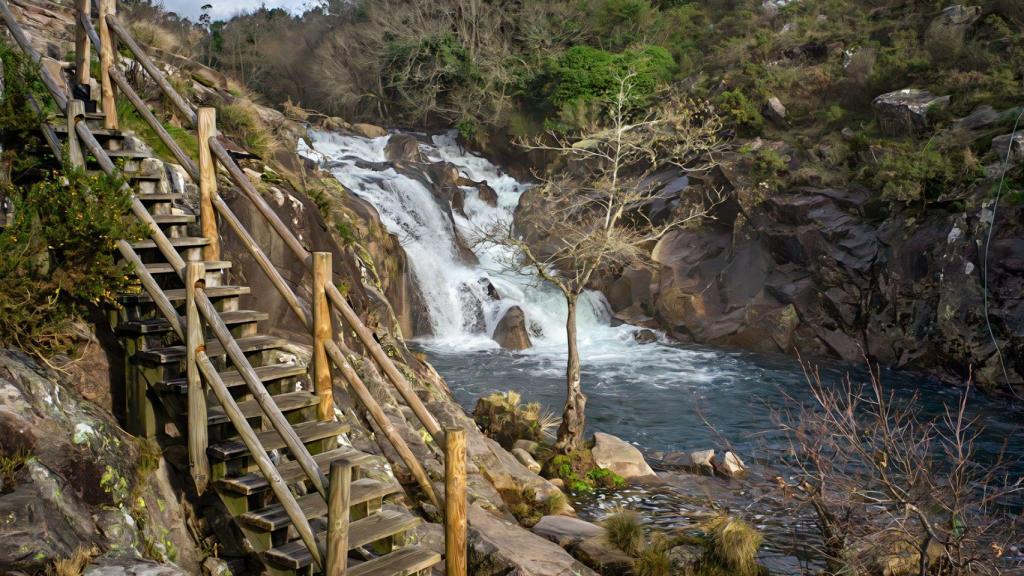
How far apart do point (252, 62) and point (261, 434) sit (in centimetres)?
3699

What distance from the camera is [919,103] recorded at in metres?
21.7

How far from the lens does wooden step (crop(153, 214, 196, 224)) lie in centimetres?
720

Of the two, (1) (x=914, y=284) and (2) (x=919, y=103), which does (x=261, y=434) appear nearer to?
(1) (x=914, y=284)

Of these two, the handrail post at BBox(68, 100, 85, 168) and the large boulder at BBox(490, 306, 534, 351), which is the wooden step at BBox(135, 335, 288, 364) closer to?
the handrail post at BBox(68, 100, 85, 168)

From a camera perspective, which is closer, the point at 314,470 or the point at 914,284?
the point at 314,470

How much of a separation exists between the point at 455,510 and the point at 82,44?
264 inches

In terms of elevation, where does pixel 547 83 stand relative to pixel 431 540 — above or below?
above

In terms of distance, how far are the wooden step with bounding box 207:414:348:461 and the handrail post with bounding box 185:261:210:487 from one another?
0.13 meters

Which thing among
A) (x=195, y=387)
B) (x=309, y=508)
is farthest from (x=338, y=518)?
(x=195, y=387)

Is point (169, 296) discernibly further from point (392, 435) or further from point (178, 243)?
point (392, 435)

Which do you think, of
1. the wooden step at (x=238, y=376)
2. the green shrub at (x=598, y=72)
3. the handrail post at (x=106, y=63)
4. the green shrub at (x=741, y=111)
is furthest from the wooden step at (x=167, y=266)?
the green shrub at (x=598, y=72)

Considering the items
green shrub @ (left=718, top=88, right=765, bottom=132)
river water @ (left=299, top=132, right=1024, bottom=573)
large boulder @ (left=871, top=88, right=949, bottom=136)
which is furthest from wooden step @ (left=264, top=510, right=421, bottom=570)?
green shrub @ (left=718, top=88, right=765, bottom=132)

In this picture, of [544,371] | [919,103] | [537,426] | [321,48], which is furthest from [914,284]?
[321,48]

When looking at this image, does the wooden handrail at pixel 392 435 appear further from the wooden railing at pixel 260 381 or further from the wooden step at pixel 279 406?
the wooden step at pixel 279 406
